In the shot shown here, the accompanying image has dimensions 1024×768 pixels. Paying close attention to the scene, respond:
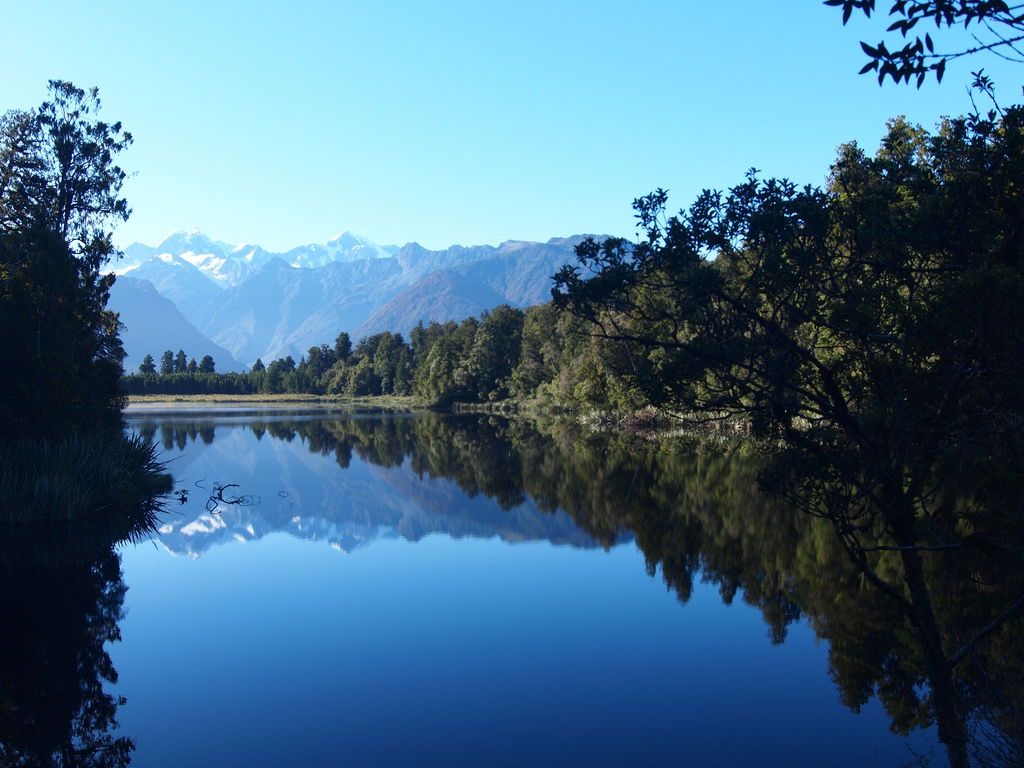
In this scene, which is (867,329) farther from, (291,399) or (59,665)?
(291,399)

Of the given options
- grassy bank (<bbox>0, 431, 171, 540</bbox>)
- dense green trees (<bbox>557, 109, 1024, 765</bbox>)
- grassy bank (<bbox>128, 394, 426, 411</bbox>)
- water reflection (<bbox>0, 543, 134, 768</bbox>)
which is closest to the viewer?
dense green trees (<bbox>557, 109, 1024, 765</bbox>)

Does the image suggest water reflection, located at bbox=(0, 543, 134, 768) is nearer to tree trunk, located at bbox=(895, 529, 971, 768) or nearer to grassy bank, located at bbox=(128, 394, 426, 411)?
tree trunk, located at bbox=(895, 529, 971, 768)

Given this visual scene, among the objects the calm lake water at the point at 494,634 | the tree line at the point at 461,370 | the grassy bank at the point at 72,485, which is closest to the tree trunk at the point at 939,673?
the calm lake water at the point at 494,634

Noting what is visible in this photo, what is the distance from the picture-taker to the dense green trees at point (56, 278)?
2533cm

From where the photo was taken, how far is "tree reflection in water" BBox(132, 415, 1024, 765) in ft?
37.1

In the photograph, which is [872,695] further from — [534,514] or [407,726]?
[534,514]

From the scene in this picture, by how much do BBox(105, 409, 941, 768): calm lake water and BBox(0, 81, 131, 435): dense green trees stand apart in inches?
Answer: 229

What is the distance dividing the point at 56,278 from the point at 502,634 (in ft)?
→ 68.8

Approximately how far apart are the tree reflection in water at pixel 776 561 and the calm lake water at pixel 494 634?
15 centimetres

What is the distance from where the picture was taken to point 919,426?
7.95 meters

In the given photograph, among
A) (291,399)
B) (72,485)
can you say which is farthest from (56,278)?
(291,399)

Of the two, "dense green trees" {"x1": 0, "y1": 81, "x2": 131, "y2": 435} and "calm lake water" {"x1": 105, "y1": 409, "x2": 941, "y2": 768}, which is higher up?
"dense green trees" {"x1": 0, "y1": 81, "x2": 131, "y2": 435}

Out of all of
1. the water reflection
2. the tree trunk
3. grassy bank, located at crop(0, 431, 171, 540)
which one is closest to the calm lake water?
the water reflection

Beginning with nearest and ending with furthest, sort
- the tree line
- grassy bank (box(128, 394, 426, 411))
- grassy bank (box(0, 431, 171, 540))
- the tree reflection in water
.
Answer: the tree reflection in water
grassy bank (box(0, 431, 171, 540))
the tree line
grassy bank (box(128, 394, 426, 411))
